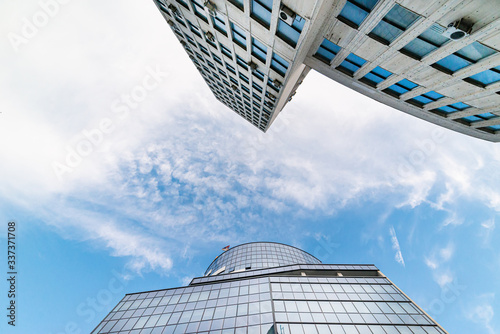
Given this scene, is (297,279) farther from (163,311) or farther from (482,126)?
(482,126)

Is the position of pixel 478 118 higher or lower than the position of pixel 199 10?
higher

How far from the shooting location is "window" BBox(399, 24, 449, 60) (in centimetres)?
829

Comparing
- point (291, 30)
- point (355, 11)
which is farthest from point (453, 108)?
point (291, 30)

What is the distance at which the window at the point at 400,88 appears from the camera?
41.1 ft

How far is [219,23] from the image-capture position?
15.4 m

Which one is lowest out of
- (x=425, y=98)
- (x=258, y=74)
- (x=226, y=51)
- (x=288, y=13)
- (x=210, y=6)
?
(x=288, y=13)

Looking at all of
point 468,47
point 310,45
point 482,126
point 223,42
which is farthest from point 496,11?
point 223,42

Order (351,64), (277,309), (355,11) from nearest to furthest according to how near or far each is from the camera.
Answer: (355,11)
(351,64)
(277,309)

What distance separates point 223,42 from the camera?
1778 cm

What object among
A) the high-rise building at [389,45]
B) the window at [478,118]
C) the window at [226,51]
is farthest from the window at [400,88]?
the window at [226,51]

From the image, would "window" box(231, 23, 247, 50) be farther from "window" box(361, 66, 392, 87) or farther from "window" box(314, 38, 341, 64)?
"window" box(361, 66, 392, 87)

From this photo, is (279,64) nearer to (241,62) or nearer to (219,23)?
(241,62)

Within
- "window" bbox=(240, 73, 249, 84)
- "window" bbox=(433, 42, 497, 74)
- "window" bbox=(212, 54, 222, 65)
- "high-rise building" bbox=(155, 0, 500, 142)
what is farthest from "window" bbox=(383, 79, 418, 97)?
"window" bbox=(212, 54, 222, 65)

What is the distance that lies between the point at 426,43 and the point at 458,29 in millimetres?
1699
